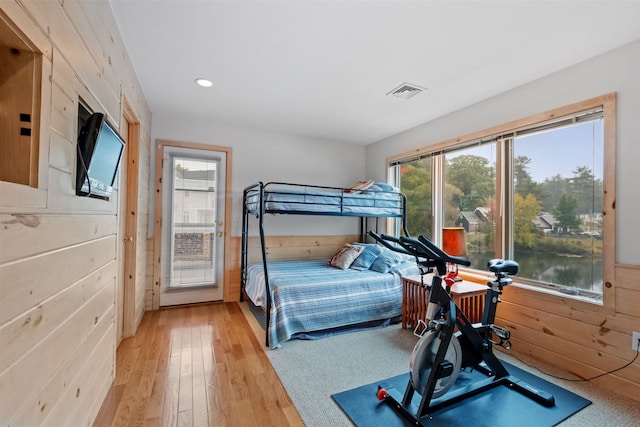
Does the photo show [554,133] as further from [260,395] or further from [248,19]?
[260,395]

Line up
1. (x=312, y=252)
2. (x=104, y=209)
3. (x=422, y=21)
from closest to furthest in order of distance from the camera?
1. (x=104, y=209)
2. (x=422, y=21)
3. (x=312, y=252)

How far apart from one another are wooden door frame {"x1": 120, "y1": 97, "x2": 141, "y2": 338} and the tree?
3636 mm

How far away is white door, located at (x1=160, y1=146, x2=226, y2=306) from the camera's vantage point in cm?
345

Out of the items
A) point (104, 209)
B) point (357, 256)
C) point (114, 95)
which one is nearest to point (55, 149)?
point (104, 209)

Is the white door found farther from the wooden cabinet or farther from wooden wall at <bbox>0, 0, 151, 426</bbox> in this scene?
the wooden cabinet

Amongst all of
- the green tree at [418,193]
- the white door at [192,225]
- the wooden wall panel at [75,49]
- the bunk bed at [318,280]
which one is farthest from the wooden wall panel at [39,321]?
the green tree at [418,193]

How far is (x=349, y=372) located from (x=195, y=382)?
1057mm

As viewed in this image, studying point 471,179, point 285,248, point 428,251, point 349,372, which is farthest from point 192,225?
point 471,179

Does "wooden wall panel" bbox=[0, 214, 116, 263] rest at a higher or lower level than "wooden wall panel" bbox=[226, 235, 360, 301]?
higher

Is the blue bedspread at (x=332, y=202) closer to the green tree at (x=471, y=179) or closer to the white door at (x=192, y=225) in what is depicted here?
the white door at (x=192, y=225)

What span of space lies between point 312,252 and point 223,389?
8.09 ft

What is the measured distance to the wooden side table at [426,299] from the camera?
259 centimetres

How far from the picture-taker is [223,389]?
1848 mm

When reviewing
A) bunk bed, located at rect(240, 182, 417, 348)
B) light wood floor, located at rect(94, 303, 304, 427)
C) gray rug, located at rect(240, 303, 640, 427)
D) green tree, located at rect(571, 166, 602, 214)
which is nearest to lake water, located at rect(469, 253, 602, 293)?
green tree, located at rect(571, 166, 602, 214)
